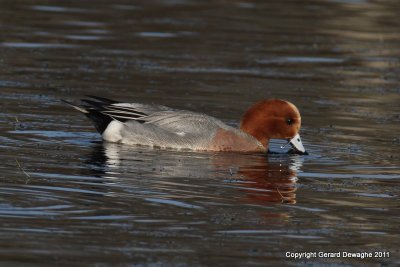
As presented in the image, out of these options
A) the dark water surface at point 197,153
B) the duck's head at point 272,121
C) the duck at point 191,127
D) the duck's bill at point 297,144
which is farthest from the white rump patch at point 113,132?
the duck's bill at point 297,144

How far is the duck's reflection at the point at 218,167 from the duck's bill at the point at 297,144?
84 millimetres

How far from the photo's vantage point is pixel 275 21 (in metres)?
19.6

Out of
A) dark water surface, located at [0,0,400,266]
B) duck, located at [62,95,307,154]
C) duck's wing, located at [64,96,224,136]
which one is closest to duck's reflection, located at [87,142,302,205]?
dark water surface, located at [0,0,400,266]

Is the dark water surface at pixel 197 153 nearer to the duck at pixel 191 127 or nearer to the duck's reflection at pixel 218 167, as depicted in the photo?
the duck's reflection at pixel 218 167

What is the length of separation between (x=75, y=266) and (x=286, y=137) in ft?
16.6

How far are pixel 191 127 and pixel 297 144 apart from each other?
39.3 inches

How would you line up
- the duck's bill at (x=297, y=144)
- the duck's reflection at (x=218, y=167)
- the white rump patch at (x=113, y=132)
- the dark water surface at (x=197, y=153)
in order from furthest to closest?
the white rump patch at (x=113, y=132), the duck's bill at (x=297, y=144), the duck's reflection at (x=218, y=167), the dark water surface at (x=197, y=153)

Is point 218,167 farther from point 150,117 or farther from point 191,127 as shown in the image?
point 150,117

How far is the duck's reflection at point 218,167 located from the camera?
356 inches

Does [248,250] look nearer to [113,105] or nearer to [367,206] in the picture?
[367,206]

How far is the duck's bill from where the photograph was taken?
10.9m

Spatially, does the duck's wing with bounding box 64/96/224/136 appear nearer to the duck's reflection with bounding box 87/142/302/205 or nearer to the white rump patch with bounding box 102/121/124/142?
the white rump patch with bounding box 102/121/124/142

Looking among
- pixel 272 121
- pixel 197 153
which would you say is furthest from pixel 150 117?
pixel 272 121

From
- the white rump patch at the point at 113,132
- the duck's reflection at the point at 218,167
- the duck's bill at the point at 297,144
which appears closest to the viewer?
the duck's reflection at the point at 218,167
